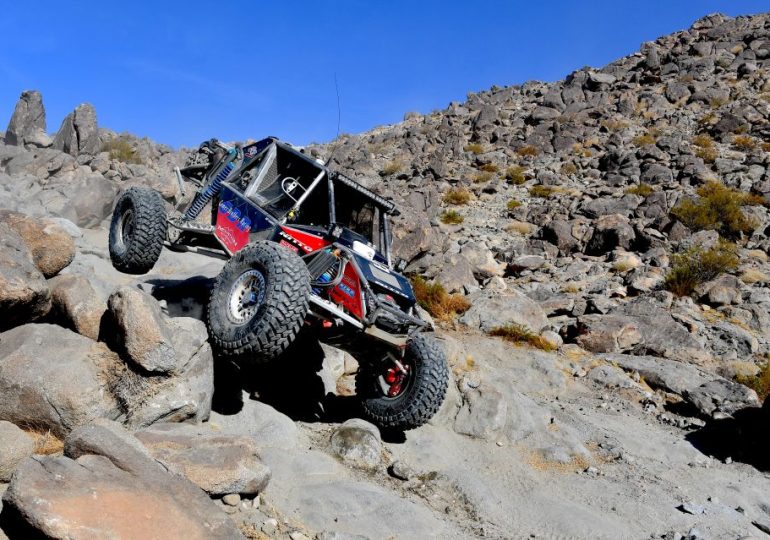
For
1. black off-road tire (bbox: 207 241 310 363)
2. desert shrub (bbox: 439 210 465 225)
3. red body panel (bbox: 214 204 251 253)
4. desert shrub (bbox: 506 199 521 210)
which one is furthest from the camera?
desert shrub (bbox: 506 199 521 210)

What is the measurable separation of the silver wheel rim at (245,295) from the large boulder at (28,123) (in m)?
34.8

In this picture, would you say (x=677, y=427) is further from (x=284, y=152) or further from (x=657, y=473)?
(x=284, y=152)

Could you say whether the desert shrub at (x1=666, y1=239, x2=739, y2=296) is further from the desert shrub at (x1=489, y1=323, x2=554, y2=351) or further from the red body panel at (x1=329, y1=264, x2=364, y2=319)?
the red body panel at (x1=329, y1=264, x2=364, y2=319)

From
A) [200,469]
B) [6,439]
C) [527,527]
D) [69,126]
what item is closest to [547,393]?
[527,527]

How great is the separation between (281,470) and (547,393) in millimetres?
5316

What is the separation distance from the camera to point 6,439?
392 centimetres

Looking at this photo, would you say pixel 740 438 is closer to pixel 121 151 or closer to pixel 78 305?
pixel 78 305

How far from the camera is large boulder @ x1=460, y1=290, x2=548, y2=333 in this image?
11.3 metres

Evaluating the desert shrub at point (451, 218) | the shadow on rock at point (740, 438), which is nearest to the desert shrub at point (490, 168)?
the desert shrub at point (451, 218)

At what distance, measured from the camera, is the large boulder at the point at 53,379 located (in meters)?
4.66

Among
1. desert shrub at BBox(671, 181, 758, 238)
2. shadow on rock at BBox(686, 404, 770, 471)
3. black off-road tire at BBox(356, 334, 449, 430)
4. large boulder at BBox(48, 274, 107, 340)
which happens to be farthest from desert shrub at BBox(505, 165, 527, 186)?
large boulder at BBox(48, 274, 107, 340)

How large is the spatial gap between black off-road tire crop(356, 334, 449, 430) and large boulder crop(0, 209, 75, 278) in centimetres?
366

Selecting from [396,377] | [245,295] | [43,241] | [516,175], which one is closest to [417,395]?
[396,377]

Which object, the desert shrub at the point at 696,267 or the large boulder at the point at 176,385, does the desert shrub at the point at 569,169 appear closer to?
the desert shrub at the point at 696,267
